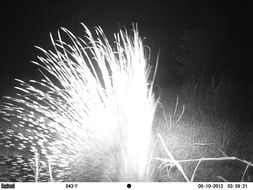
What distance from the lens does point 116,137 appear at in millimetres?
2107

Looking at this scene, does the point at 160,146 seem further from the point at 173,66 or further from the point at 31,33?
the point at 31,33

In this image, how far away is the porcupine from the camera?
6.90ft

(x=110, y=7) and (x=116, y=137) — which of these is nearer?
(x=116, y=137)

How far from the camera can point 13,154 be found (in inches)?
84.4

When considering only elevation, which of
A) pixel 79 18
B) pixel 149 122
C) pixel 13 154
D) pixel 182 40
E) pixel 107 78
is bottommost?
pixel 13 154

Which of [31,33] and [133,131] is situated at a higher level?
[31,33]

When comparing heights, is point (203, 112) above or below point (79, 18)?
below

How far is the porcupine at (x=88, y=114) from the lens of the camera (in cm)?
210

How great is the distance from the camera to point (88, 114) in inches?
82.2

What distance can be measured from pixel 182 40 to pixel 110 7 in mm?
480

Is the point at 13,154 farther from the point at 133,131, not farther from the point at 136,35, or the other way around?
the point at 136,35

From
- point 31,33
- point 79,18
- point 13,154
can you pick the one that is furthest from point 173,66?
point 13,154

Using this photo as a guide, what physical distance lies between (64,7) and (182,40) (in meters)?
0.74

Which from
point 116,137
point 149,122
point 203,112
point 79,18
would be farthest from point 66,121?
point 203,112
